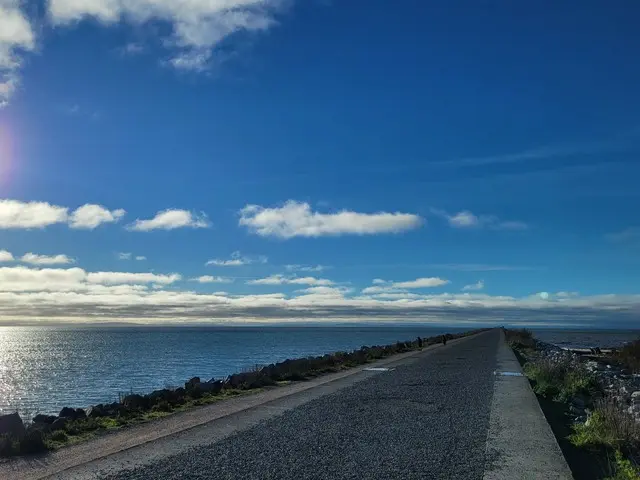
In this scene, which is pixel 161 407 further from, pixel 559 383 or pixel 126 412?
pixel 559 383

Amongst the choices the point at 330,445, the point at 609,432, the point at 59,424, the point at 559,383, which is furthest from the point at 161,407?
the point at 559,383

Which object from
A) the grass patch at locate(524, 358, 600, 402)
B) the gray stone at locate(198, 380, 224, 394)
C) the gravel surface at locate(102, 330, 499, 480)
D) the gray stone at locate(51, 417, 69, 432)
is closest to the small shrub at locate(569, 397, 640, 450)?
the gravel surface at locate(102, 330, 499, 480)

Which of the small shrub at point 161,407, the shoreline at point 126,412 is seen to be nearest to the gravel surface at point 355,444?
the shoreline at point 126,412

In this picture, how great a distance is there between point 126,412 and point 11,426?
3.40 meters

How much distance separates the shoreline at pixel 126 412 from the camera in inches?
407

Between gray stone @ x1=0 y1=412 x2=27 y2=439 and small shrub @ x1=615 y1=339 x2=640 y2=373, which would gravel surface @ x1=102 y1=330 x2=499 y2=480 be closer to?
gray stone @ x1=0 y1=412 x2=27 y2=439

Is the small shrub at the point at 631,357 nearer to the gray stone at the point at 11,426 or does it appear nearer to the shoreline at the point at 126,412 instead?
the shoreline at the point at 126,412

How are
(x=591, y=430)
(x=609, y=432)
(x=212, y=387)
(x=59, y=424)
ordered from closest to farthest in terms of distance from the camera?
1. (x=609, y=432)
2. (x=591, y=430)
3. (x=59, y=424)
4. (x=212, y=387)

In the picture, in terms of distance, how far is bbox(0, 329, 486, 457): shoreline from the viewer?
10328 millimetres

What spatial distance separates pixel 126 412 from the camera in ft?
46.7

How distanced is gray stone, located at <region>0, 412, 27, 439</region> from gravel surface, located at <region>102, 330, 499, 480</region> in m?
3.64

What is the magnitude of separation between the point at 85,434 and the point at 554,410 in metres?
9.70

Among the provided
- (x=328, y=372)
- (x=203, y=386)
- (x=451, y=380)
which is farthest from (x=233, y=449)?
(x=328, y=372)

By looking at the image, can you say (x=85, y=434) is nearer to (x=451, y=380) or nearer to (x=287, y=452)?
(x=287, y=452)
